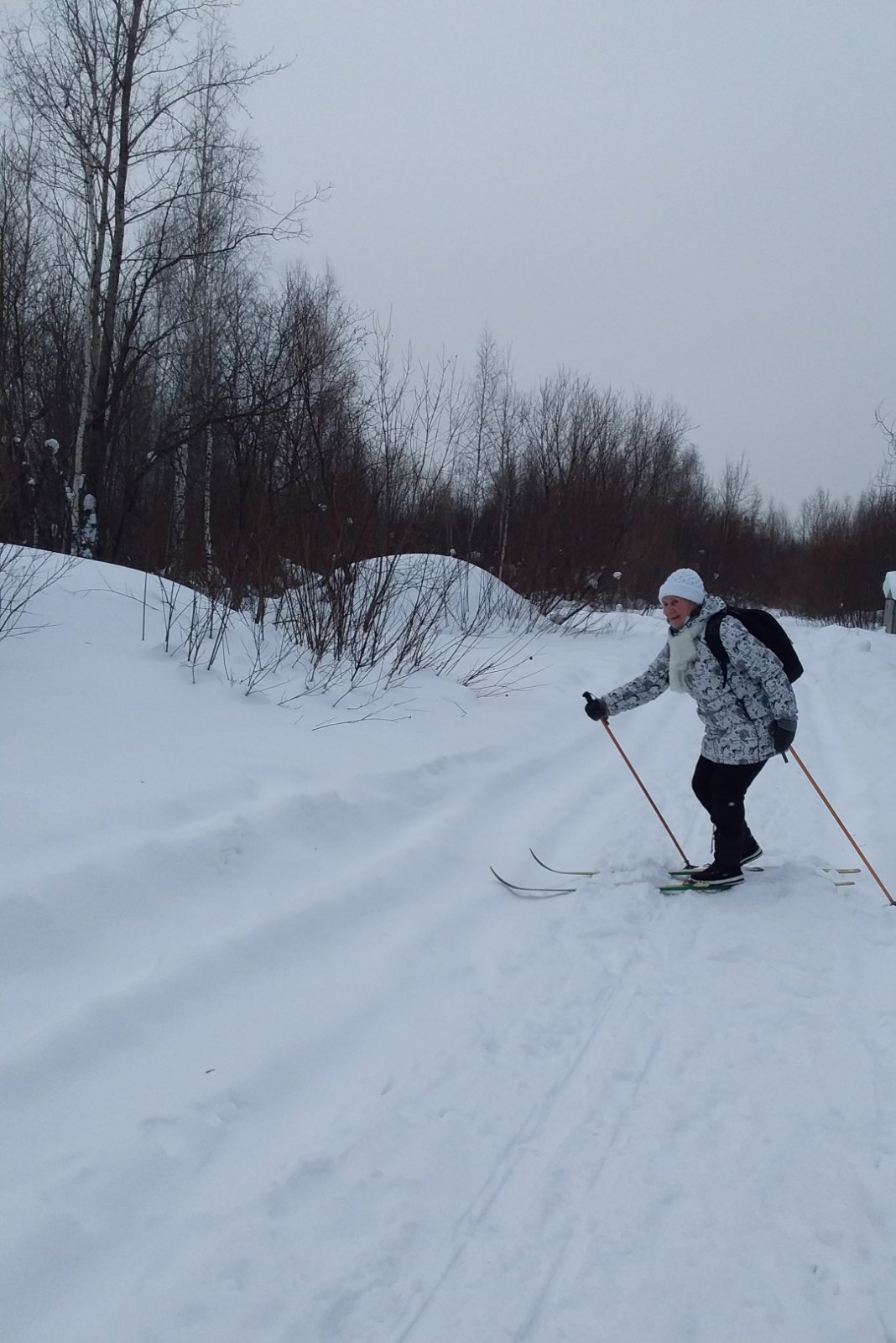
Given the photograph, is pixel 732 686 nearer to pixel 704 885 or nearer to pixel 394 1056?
pixel 704 885

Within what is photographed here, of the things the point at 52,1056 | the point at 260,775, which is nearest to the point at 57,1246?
the point at 52,1056

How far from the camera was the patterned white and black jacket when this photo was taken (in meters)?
4.34

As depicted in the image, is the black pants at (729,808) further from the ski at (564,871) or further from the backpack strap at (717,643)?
the ski at (564,871)

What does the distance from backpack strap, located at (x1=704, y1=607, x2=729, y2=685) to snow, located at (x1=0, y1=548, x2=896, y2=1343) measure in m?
1.20

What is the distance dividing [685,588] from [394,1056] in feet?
9.17

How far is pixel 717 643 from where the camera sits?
4.43 metres

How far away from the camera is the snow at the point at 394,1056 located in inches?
80.1

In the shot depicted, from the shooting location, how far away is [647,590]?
27594 mm

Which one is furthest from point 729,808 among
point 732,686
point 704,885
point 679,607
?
point 679,607

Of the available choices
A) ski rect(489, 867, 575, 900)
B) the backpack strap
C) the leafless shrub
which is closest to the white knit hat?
the backpack strap

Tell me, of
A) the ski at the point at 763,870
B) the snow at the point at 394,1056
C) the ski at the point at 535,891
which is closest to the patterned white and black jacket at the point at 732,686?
the ski at the point at 763,870

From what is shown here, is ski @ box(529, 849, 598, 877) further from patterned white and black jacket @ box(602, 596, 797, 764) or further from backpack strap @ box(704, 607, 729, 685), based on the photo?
backpack strap @ box(704, 607, 729, 685)

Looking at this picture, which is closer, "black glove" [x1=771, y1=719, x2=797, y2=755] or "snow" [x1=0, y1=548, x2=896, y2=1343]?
"snow" [x1=0, y1=548, x2=896, y2=1343]

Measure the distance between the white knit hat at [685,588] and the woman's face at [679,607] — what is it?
0.02 meters
